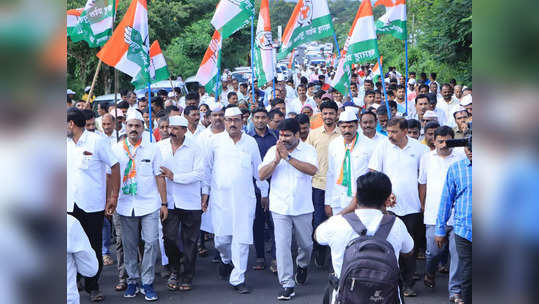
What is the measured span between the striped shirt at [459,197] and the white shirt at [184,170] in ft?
10.0

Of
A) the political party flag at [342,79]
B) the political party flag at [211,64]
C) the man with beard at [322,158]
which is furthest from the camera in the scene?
the political party flag at [211,64]

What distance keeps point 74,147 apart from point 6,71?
580 cm

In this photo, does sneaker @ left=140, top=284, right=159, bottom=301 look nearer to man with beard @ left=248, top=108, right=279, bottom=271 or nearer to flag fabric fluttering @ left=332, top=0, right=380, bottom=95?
man with beard @ left=248, top=108, right=279, bottom=271

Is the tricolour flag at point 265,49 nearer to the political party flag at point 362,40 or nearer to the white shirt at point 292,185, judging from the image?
the political party flag at point 362,40

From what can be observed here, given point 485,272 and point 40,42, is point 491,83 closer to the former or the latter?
point 485,272

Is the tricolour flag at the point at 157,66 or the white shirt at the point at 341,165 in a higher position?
the tricolour flag at the point at 157,66

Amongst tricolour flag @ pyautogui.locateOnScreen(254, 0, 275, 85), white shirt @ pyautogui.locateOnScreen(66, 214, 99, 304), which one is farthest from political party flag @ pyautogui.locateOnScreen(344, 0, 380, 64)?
white shirt @ pyautogui.locateOnScreen(66, 214, 99, 304)

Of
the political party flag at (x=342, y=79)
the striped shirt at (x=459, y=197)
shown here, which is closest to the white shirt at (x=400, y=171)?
the striped shirt at (x=459, y=197)

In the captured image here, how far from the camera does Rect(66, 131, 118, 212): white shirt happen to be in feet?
21.5

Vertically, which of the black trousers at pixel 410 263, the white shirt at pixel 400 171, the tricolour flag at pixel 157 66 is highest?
the tricolour flag at pixel 157 66

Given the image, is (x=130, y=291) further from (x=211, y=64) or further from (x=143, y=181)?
(x=211, y=64)

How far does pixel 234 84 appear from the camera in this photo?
19.7 m

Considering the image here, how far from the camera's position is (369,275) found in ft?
11.0

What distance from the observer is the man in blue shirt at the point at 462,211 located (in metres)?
4.91
